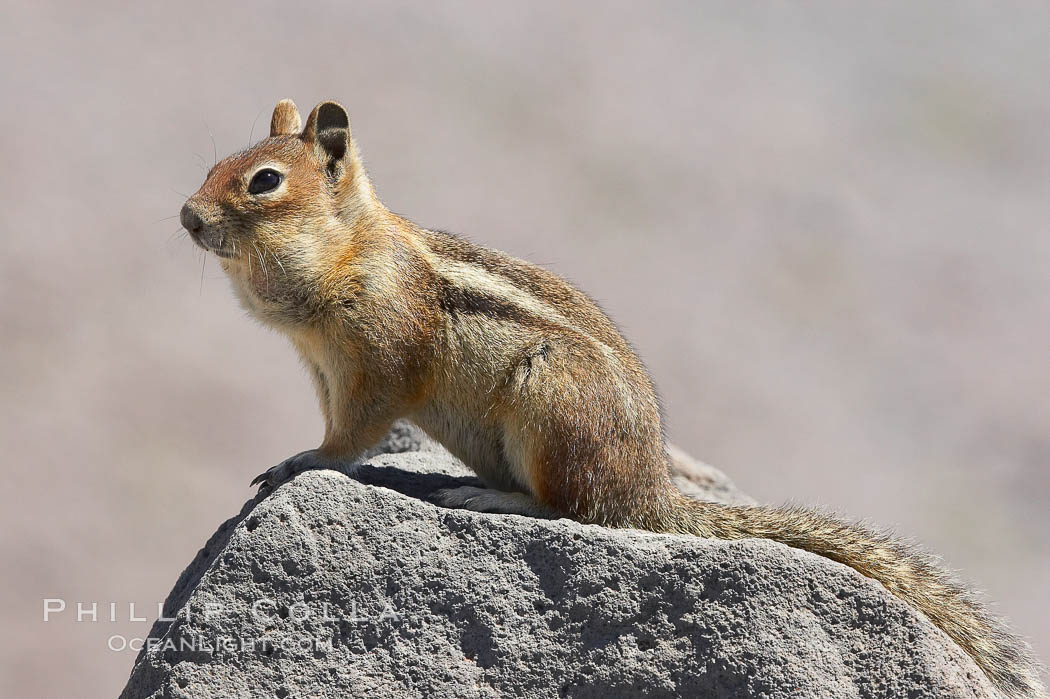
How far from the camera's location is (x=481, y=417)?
4.49 metres

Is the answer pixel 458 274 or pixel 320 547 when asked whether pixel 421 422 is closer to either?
pixel 458 274

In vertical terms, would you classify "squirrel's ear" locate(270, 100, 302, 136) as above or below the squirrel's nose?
above

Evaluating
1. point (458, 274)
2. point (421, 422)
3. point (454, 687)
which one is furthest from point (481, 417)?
point (454, 687)

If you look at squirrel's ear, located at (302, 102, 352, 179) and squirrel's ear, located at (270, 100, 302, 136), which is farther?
squirrel's ear, located at (270, 100, 302, 136)

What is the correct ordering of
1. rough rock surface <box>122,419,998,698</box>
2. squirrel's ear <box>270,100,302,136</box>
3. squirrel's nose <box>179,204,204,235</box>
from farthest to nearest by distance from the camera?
squirrel's ear <box>270,100,302,136</box>, squirrel's nose <box>179,204,204,235</box>, rough rock surface <box>122,419,998,698</box>

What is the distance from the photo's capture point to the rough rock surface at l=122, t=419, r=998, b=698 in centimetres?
369

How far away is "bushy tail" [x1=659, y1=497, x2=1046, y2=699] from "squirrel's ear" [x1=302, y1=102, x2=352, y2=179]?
83.3 inches

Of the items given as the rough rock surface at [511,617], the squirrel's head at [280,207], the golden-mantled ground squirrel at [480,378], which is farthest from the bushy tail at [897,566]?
the squirrel's head at [280,207]

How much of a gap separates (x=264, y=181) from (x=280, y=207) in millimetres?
129

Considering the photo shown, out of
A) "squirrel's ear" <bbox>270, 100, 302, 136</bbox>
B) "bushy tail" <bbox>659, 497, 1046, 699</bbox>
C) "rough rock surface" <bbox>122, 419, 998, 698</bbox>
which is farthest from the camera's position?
"squirrel's ear" <bbox>270, 100, 302, 136</bbox>

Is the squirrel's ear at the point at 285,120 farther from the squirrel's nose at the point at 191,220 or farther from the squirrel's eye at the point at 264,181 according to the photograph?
the squirrel's nose at the point at 191,220

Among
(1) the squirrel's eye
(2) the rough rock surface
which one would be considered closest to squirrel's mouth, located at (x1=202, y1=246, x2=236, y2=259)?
(1) the squirrel's eye

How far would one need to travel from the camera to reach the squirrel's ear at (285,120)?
537 cm

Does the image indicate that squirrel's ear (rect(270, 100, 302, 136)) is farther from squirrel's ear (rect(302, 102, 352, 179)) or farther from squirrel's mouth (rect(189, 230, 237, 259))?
squirrel's mouth (rect(189, 230, 237, 259))
